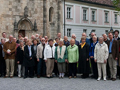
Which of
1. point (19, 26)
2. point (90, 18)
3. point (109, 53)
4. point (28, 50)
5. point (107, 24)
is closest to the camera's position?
point (109, 53)

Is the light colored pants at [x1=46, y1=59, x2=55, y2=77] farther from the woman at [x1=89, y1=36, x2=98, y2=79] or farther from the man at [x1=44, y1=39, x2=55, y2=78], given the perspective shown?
the woman at [x1=89, y1=36, x2=98, y2=79]

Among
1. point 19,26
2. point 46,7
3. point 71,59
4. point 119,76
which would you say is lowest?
point 119,76

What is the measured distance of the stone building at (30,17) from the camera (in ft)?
82.6

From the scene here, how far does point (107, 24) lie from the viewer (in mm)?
41656

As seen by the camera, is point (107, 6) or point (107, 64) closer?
point (107, 64)

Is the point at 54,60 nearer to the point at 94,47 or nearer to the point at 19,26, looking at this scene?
the point at 94,47

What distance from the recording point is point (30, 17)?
27.1m

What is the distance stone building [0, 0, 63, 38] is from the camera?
2517 centimetres

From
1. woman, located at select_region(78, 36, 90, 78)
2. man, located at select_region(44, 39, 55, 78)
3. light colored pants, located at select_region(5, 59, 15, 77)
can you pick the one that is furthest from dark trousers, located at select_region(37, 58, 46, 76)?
woman, located at select_region(78, 36, 90, 78)

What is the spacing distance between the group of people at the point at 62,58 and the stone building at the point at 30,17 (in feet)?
39.3

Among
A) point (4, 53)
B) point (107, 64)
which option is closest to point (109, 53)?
point (107, 64)

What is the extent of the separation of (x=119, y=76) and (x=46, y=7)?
17.3 m

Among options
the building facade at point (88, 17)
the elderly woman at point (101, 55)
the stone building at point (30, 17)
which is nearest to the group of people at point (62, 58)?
the elderly woman at point (101, 55)

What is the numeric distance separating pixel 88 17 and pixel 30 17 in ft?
44.2
